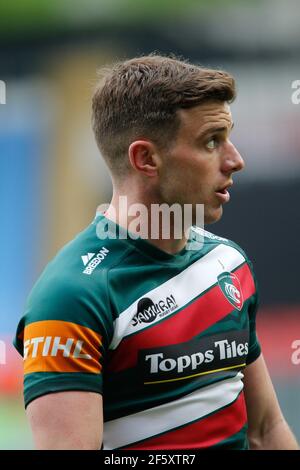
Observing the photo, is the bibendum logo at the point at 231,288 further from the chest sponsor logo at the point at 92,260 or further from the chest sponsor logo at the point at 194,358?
the chest sponsor logo at the point at 92,260

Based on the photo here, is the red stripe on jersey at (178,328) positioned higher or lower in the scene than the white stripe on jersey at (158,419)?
higher

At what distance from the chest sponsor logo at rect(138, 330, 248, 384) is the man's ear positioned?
450 millimetres

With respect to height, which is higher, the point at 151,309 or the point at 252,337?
the point at 151,309

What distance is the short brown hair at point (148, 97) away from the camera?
81.7 inches

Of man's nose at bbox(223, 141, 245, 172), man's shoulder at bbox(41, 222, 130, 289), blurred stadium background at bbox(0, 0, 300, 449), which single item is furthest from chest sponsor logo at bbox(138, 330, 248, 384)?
blurred stadium background at bbox(0, 0, 300, 449)

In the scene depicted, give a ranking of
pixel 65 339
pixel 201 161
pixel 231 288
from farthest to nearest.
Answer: pixel 231 288 < pixel 201 161 < pixel 65 339

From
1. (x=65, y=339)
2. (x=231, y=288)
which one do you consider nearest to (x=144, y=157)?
(x=231, y=288)

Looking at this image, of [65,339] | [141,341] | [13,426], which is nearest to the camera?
[65,339]

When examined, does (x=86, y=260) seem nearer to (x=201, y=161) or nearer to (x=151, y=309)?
(x=151, y=309)

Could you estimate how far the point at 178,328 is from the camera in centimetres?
205

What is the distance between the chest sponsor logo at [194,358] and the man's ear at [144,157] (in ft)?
1.48

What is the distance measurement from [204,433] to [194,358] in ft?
0.61

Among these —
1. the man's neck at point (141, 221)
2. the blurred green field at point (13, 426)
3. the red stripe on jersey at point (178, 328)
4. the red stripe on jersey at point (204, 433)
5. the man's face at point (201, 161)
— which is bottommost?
the blurred green field at point (13, 426)

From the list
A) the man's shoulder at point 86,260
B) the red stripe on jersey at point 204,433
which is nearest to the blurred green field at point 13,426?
the red stripe on jersey at point 204,433
